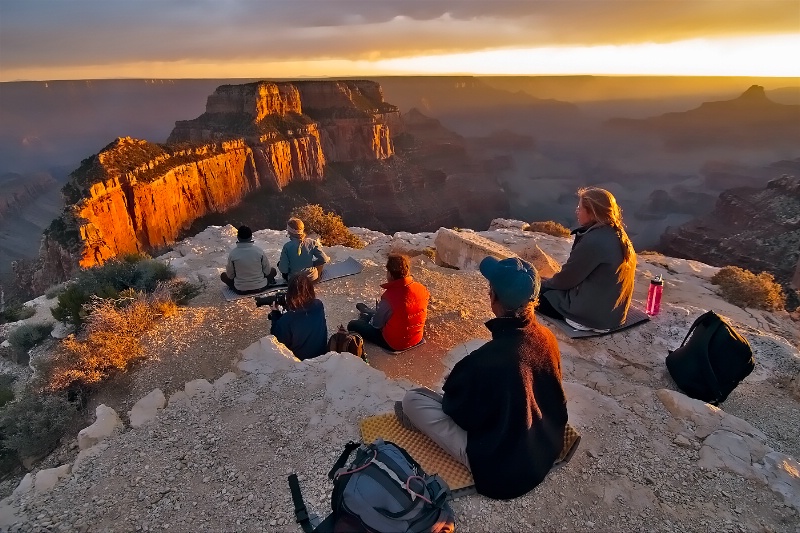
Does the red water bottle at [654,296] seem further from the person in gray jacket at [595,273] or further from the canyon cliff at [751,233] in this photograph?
the canyon cliff at [751,233]

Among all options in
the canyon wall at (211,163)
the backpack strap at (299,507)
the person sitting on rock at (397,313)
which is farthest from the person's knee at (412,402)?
the canyon wall at (211,163)

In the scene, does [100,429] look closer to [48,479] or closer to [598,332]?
[48,479]

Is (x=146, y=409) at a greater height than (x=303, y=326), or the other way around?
(x=303, y=326)

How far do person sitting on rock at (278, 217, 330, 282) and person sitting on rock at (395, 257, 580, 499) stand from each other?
17.1ft

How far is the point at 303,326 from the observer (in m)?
5.44

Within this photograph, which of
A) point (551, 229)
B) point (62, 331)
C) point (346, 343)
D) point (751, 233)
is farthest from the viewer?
point (751, 233)

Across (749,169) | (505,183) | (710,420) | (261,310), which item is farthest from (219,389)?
(749,169)

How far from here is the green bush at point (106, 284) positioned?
293 inches

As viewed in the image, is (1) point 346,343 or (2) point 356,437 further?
(1) point 346,343

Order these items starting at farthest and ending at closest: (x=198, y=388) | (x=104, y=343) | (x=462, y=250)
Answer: (x=462, y=250)
(x=104, y=343)
(x=198, y=388)

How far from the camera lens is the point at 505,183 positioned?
9081 centimetres

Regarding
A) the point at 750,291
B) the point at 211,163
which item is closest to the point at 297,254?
the point at 750,291

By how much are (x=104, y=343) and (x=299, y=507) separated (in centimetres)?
447

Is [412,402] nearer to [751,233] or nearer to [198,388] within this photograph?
[198,388]
